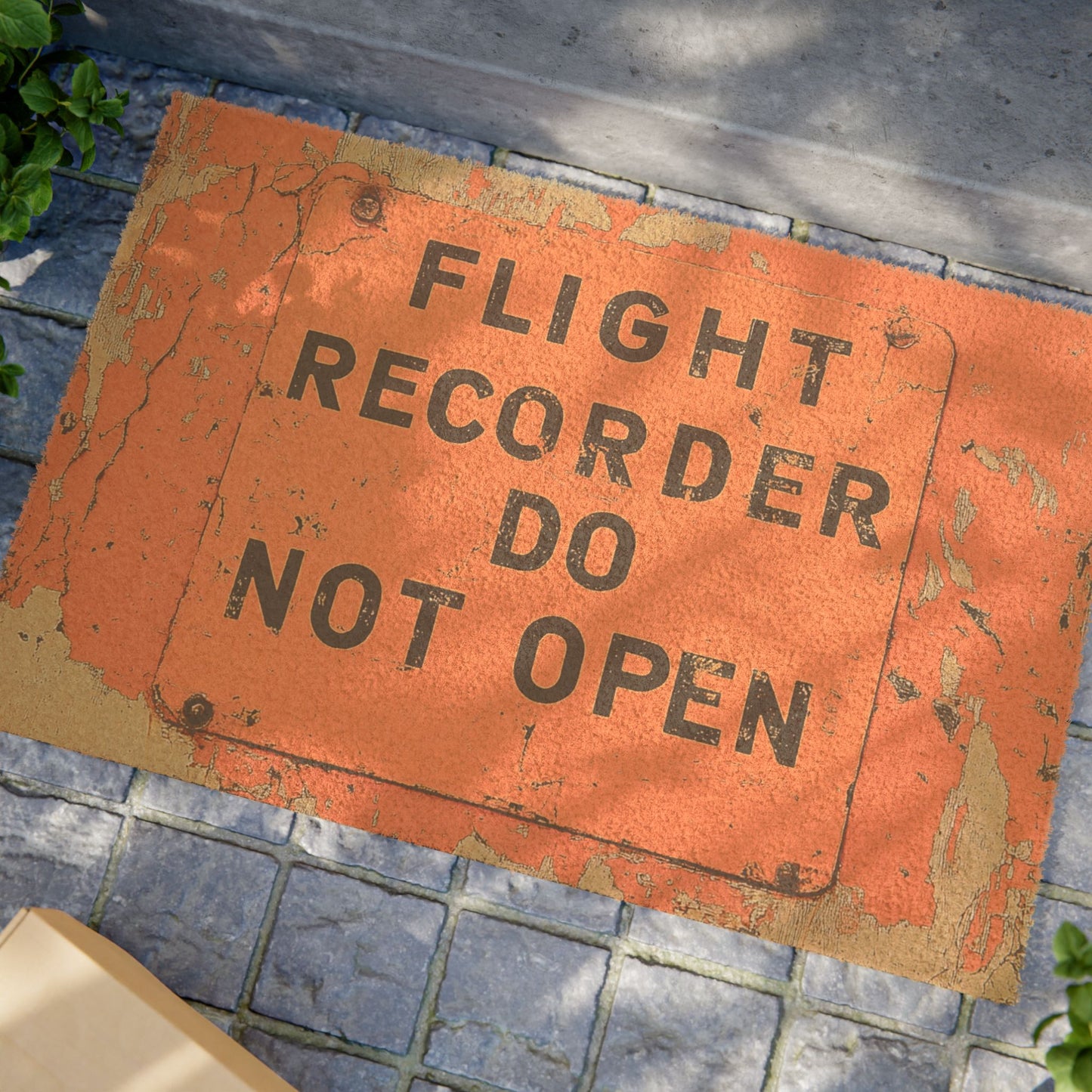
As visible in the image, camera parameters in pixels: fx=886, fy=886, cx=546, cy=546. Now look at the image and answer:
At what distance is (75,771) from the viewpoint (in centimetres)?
202

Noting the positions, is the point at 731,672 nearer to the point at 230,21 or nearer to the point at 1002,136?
the point at 1002,136

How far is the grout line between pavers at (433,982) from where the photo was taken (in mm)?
1950

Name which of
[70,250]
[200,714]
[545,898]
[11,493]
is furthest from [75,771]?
[70,250]

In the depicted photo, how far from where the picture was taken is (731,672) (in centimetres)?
203

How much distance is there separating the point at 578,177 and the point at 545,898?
5.57 feet

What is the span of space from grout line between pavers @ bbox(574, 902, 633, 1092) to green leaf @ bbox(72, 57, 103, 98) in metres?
2.08

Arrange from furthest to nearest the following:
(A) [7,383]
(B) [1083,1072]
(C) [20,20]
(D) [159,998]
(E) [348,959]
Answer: (E) [348,959]
(A) [7,383]
(D) [159,998]
(C) [20,20]
(B) [1083,1072]

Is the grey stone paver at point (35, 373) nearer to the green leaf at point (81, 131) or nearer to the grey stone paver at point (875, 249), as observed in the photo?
the green leaf at point (81, 131)

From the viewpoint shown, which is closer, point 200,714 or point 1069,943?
point 1069,943

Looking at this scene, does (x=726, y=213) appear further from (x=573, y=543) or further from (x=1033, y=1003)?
(x=1033, y=1003)

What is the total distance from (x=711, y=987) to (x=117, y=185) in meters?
2.35

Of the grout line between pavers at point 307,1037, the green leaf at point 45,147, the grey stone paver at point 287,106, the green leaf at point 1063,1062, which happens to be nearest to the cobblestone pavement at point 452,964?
the grout line between pavers at point 307,1037

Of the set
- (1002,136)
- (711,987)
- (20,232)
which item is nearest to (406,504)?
(20,232)

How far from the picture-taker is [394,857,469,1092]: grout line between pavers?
1950mm
